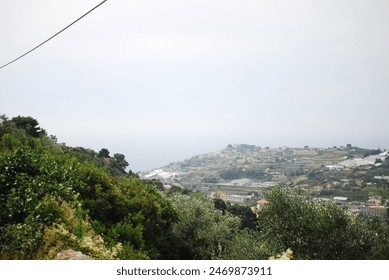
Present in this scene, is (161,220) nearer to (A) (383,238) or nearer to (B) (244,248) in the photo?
(B) (244,248)

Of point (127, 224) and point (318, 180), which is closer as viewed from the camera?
point (127, 224)

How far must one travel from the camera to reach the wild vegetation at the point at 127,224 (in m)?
7.68

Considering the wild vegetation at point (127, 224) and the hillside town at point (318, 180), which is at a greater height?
the wild vegetation at point (127, 224)

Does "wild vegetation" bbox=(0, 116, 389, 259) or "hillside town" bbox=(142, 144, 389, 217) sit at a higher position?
"wild vegetation" bbox=(0, 116, 389, 259)

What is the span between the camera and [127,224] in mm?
12953

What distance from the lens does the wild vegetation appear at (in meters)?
7.68

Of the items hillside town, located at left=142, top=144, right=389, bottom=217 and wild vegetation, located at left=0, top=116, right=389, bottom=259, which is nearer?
wild vegetation, located at left=0, top=116, right=389, bottom=259

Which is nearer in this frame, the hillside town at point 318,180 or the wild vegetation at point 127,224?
the wild vegetation at point 127,224

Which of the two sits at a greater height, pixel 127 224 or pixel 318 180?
pixel 127 224

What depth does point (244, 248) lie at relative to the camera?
15.1 metres
